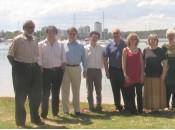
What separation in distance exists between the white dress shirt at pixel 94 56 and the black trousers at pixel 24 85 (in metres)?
1.93

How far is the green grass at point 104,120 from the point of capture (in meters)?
9.10

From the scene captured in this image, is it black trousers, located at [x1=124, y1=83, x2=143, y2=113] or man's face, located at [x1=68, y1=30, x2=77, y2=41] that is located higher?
man's face, located at [x1=68, y1=30, x2=77, y2=41]

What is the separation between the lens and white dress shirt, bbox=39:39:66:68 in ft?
32.3

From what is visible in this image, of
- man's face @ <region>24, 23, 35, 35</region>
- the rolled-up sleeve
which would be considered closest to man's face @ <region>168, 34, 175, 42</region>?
the rolled-up sleeve

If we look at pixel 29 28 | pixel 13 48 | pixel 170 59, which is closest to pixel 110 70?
pixel 170 59

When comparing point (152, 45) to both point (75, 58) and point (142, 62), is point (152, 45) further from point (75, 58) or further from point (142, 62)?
point (75, 58)

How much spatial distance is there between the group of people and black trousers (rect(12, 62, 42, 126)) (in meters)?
0.09

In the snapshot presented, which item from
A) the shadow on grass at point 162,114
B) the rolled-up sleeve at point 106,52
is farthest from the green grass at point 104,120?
the rolled-up sleeve at point 106,52

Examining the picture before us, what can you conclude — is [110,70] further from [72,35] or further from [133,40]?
[72,35]

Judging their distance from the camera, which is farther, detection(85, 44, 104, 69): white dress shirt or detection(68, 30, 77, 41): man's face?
detection(85, 44, 104, 69): white dress shirt

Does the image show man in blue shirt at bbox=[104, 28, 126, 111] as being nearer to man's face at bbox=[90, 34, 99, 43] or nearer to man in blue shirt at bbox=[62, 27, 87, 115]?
man's face at bbox=[90, 34, 99, 43]

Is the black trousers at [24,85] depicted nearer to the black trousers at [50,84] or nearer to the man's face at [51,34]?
the black trousers at [50,84]

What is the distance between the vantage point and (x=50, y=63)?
9859 millimetres

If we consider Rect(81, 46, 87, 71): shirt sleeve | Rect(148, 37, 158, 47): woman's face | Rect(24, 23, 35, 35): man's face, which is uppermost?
Rect(24, 23, 35, 35): man's face
